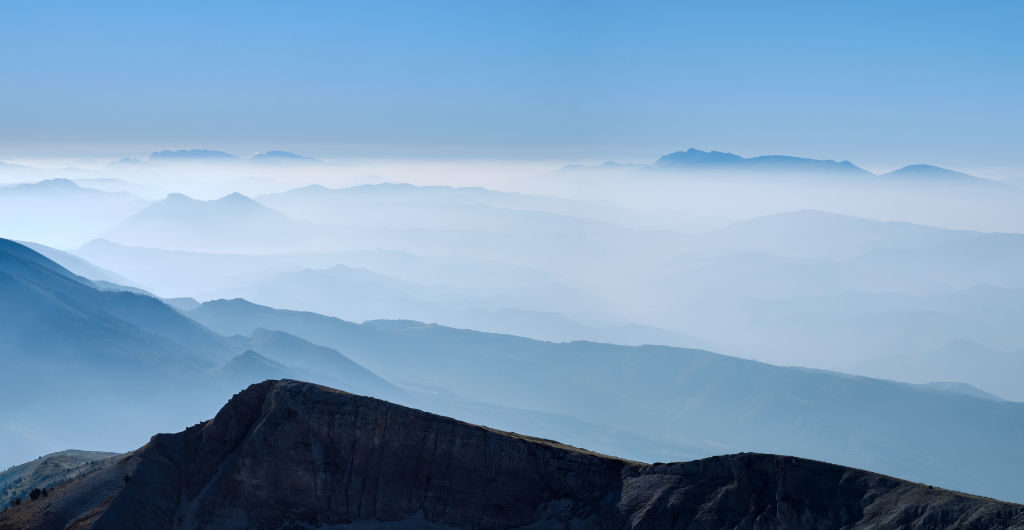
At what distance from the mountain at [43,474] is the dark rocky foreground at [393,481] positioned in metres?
43.7

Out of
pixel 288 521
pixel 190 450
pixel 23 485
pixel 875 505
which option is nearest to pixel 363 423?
pixel 288 521

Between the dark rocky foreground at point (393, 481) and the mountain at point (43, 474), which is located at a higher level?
the dark rocky foreground at point (393, 481)

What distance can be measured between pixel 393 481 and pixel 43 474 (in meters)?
72.3

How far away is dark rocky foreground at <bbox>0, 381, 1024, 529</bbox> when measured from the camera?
6322cm

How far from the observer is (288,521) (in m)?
66.8

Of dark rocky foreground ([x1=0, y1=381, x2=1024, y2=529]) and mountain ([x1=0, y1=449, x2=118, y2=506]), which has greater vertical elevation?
dark rocky foreground ([x1=0, y1=381, x2=1024, y2=529])

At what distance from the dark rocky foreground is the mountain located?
43.7 m

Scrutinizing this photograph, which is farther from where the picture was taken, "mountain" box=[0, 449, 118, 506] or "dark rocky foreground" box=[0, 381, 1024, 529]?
"mountain" box=[0, 449, 118, 506]

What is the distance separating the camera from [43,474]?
12112cm

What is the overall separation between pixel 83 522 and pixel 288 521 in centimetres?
1402

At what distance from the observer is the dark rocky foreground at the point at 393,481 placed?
6322 cm

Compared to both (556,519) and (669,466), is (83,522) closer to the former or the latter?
(556,519)

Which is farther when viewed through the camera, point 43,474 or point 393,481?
point 43,474

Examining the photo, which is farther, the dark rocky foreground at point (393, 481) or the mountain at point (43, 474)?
the mountain at point (43, 474)
